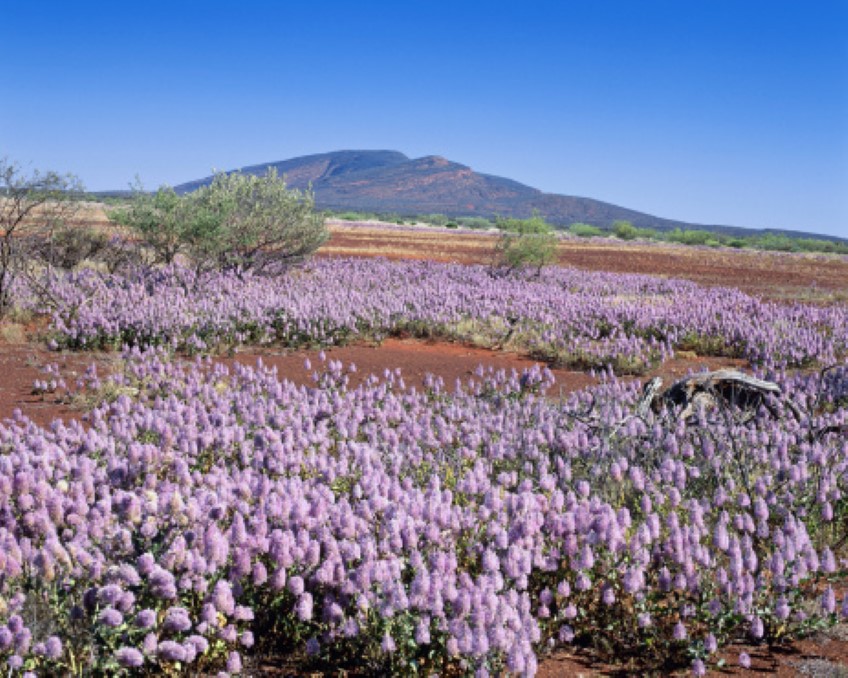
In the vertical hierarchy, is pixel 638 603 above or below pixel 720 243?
below

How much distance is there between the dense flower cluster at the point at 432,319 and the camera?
1167 cm

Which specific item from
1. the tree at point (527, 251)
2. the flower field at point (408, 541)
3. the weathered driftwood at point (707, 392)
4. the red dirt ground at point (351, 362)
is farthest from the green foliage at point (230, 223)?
the weathered driftwood at point (707, 392)

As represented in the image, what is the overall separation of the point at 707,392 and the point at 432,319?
24.7 feet

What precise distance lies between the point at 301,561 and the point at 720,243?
3523 inches

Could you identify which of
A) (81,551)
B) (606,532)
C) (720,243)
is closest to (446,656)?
(606,532)

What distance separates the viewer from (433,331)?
14.2 meters

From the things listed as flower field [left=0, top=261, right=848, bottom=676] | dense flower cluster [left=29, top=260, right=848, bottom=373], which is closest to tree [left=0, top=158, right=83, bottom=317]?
dense flower cluster [left=29, top=260, right=848, bottom=373]

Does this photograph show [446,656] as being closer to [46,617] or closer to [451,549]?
[451,549]

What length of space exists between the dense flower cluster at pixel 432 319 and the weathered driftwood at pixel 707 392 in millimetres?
3649

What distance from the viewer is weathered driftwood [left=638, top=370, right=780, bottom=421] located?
6879 mm

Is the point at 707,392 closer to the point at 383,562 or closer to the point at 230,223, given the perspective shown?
the point at 383,562

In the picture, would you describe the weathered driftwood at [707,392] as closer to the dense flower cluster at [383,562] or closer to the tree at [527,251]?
the dense flower cluster at [383,562]

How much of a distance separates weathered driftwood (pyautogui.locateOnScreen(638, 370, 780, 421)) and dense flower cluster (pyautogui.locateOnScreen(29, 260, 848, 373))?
12.0ft

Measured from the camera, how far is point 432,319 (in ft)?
47.1
